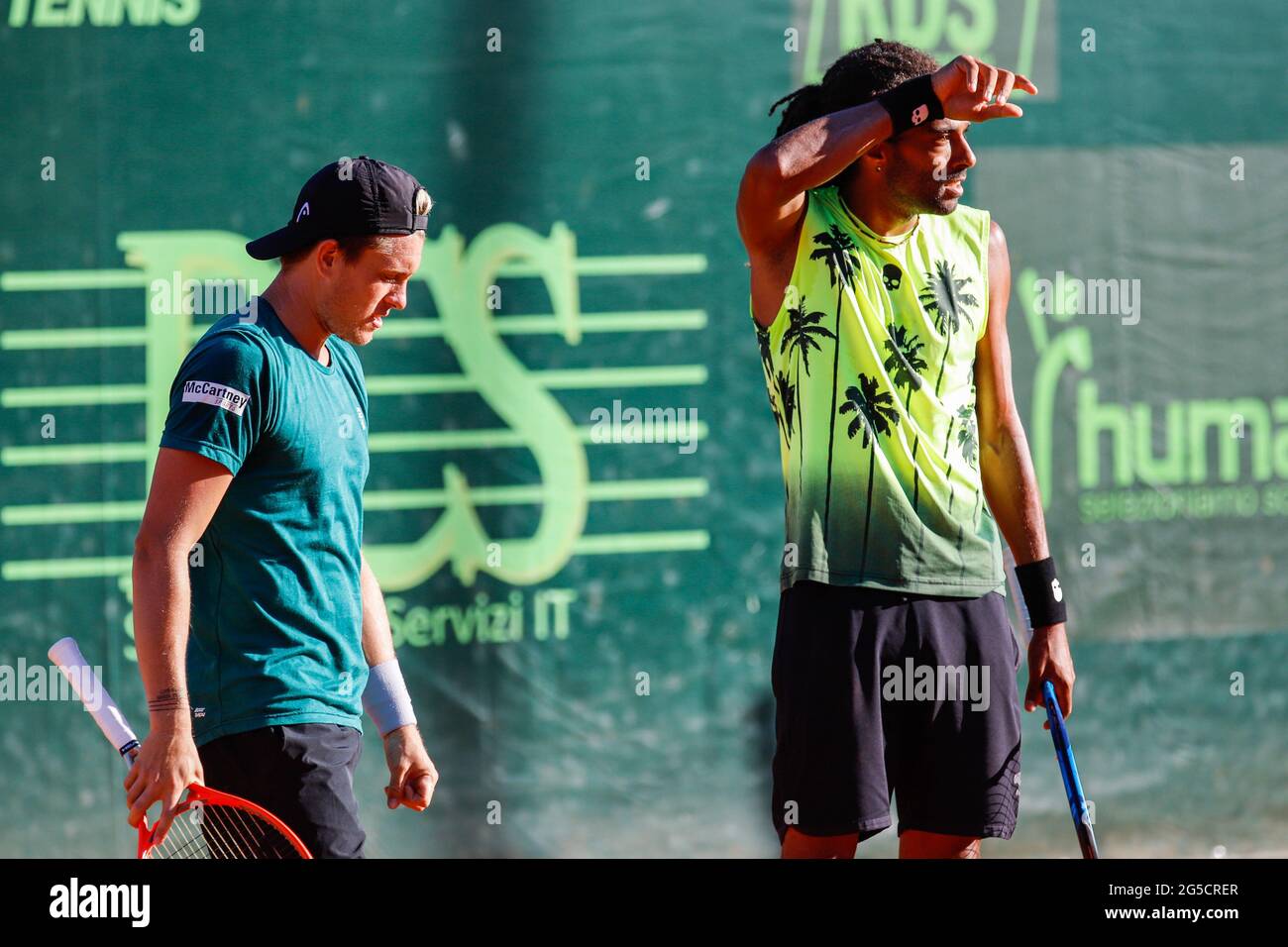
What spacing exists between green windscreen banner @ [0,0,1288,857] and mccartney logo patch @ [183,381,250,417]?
2150mm

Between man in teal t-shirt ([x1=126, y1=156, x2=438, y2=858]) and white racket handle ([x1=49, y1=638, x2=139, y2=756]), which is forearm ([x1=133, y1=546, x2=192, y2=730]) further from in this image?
white racket handle ([x1=49, y1=638, x2=139, y2=756])

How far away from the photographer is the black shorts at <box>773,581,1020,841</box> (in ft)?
10.8

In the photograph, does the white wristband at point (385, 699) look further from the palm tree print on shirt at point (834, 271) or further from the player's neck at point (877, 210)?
the player's neck at point (877, 210)

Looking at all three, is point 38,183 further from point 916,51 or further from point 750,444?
point 916,51

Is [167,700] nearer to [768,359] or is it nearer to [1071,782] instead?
[768,359]

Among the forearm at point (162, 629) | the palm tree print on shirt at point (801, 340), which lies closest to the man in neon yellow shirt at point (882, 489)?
the palm tree print on shirt at point (801, 340)

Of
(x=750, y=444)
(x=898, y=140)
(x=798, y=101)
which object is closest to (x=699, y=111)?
(x=750, y=444)

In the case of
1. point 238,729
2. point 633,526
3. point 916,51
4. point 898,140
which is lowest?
point 238,729

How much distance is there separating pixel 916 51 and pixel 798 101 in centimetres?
29

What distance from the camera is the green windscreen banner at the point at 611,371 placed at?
4.84m

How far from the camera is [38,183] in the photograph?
480 cm

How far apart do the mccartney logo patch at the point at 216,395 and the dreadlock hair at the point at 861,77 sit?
4.53 ft

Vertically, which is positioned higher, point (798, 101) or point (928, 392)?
point (798, 101)

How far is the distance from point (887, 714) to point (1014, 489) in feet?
2.03
